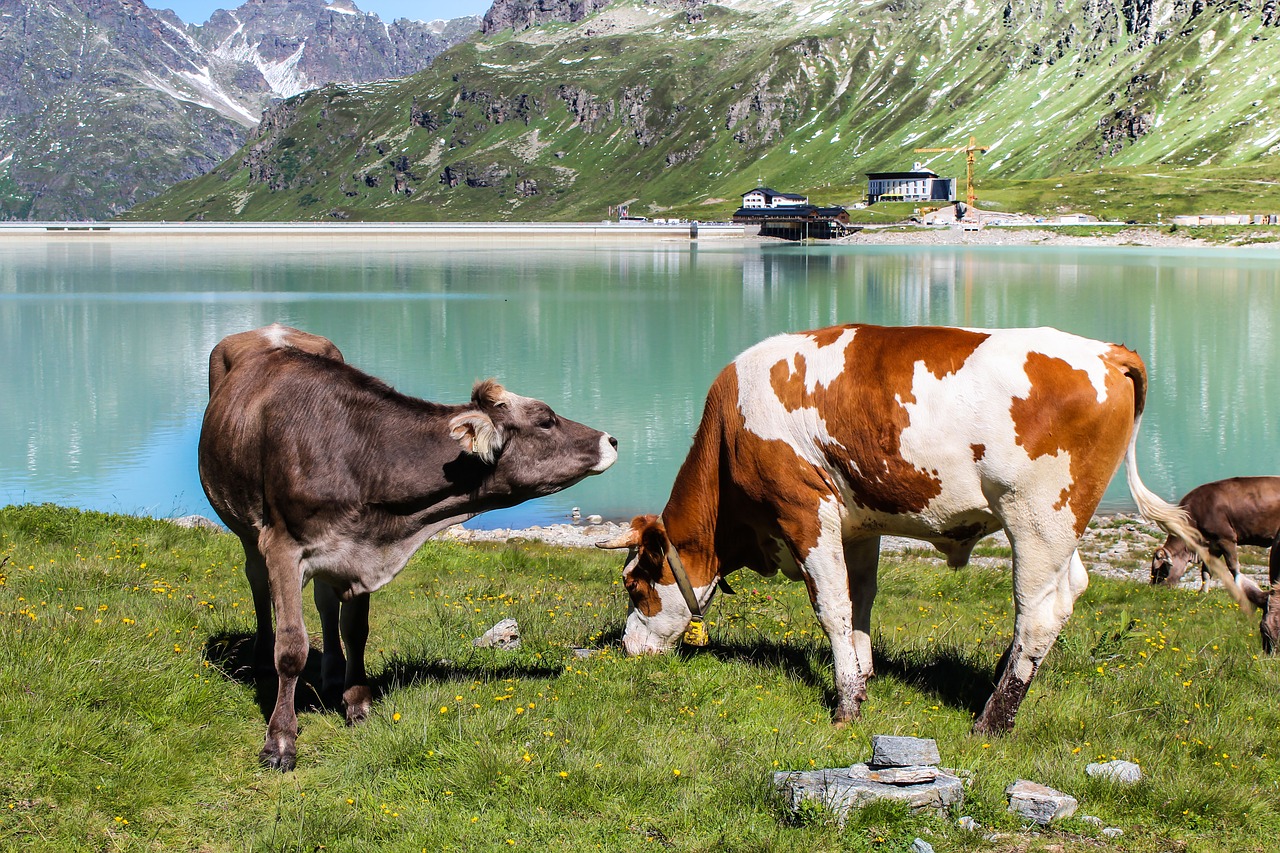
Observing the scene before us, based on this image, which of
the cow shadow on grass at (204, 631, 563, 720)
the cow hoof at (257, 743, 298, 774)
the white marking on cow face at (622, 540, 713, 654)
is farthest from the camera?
the white marking on cow face at (622, 540, 713, 654)

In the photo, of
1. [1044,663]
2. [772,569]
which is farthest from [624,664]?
[1044,663]

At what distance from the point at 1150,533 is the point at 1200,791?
18456 millimetres

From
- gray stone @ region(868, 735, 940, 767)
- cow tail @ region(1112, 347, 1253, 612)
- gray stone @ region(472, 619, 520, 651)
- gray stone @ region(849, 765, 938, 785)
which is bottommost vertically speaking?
gray stone @ region(472, 619, 520, 651)

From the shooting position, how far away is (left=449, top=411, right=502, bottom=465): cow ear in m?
7.40

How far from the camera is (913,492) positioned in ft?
25.4

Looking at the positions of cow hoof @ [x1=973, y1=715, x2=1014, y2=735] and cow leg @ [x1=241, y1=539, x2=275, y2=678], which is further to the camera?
cow leg @ [x1=241, y1=539, x2=275, y2=678]

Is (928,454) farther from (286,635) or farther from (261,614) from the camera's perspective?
(261,614)

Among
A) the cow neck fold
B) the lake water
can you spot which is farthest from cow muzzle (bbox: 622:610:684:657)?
the lake water

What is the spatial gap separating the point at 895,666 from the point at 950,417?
294 cm

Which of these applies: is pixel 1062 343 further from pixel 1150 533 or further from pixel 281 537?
pixel 1150 533

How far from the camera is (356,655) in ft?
26.7

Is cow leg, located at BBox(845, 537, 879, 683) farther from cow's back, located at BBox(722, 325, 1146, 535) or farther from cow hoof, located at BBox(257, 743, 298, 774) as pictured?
cow hoof, located at BBox(257, 743, 298, 774)

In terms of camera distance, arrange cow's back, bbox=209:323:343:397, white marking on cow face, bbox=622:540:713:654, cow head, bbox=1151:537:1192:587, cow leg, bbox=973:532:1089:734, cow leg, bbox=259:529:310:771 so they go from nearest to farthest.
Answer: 1. cow leg, bbox=259:529:310:771
2. cow leg, bbox=973:532:1089:734
3. cow's back, bbox=209:323:343:397
4. white marking on cow face, bbox=622:540:713:654
5. cow head, bbox=1151:537:1192:587

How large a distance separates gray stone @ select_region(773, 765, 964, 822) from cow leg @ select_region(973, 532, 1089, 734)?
1628 mm
